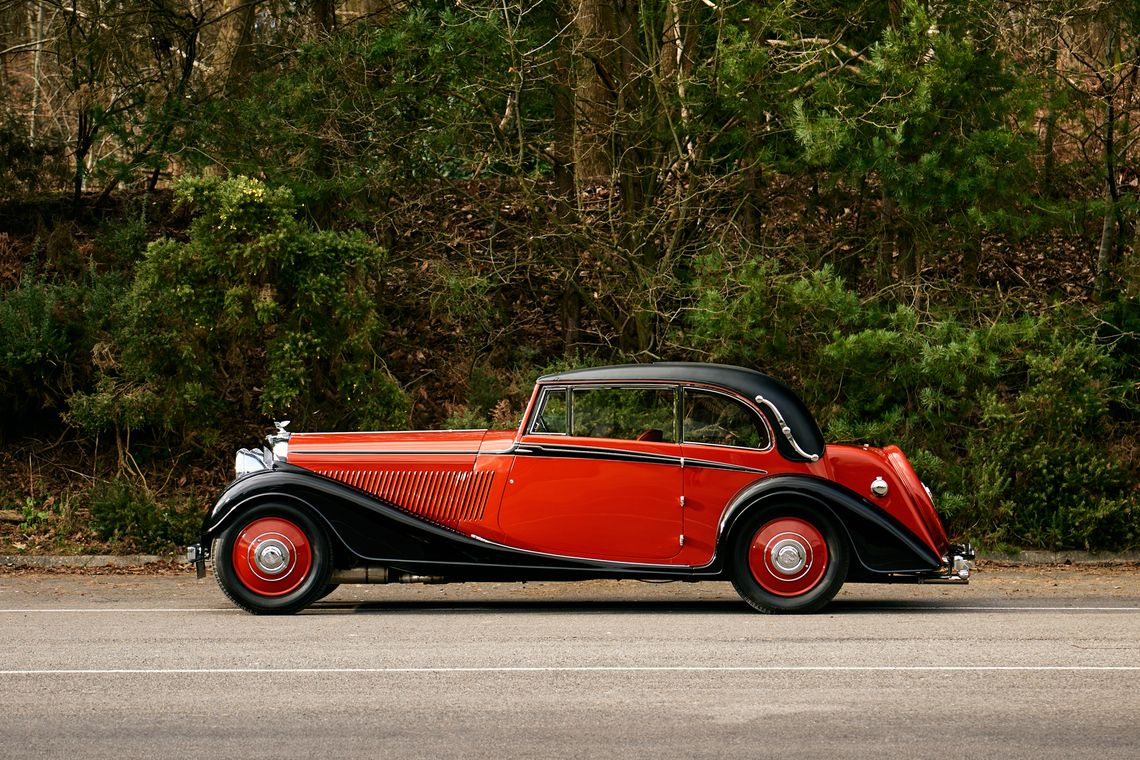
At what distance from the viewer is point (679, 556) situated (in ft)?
34.1

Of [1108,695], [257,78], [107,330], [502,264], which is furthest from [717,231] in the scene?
[1108,695]

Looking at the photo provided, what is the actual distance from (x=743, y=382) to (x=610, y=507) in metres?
1.38

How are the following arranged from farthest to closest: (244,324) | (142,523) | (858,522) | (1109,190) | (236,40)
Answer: (236,40)
(1109,190)
(244,324)
(142,523)
(858,522)

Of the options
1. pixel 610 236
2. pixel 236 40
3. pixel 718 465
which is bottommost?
pixel 718 465

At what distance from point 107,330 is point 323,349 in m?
2.98

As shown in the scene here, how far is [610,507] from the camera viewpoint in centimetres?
1042

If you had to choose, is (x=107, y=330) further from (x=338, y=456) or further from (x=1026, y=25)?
(x=1026, y=25)

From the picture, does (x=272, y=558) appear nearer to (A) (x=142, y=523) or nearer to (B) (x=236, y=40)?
(A) (x=142, y=523)

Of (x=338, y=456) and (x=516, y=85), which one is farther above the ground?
(x=516, y=85)

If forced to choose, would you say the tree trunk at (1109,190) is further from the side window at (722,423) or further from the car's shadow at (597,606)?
the side window at (722,423)

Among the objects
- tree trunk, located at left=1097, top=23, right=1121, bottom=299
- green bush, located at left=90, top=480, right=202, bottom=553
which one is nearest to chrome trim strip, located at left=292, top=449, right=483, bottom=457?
green bush, located at left=90, top=480, right=202, bottom=553

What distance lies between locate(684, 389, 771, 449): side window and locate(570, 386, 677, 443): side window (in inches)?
5.7

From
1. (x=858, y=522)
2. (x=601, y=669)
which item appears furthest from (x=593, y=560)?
(x=601, y=669)

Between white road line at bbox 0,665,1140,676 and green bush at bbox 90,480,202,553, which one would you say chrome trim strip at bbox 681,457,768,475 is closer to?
white road line at bbox 0,665,1140,676
